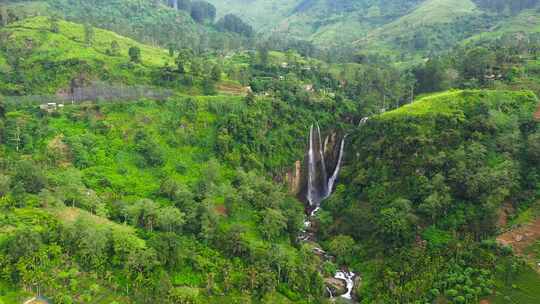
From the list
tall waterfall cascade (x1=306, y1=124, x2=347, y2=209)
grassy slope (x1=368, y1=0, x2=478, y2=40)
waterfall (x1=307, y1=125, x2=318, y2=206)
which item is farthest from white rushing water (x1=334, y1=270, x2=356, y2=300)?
grassy slope (x1=368, y1=0, x2=478, y2=40)

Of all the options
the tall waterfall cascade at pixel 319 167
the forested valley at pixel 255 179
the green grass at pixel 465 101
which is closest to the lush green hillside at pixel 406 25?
the forested valley at pixel 255 179

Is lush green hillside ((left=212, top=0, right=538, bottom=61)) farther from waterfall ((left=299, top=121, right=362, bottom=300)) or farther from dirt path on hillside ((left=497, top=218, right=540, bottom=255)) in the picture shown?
dirt path on hillside ((left=497, top=218, right=540, bottom=255))

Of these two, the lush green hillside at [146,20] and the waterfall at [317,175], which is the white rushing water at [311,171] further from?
the lush green hillside at [146,20]

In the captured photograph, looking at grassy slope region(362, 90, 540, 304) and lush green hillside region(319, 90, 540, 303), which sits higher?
grassy slope region(362, 90, 540, 304)

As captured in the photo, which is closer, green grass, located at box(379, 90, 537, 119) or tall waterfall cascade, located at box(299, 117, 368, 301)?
green grass, located at box(379, 90, 537, 119)

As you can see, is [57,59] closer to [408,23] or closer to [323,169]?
[323,169]
